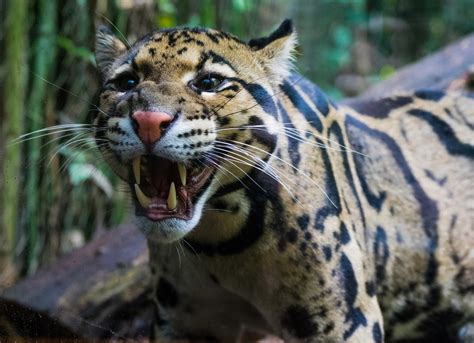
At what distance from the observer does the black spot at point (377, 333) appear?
3.87 metres

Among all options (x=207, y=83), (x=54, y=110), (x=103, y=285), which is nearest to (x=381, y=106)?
(x=207, y=83)

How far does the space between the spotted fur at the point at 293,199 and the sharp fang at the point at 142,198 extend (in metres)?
0.08

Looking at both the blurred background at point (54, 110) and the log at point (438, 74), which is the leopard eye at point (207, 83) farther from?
the log at point (438, 74)

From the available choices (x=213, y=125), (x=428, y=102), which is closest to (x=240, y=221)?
(x=213, y=125)

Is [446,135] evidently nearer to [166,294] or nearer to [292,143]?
[292,143]

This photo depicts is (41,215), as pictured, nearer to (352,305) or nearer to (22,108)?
(22,108)

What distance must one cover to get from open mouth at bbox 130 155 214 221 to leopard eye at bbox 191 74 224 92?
331mm

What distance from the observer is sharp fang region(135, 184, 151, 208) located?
3244 millimetres

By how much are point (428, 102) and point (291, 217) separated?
5.67 feet

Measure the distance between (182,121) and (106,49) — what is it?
96cm

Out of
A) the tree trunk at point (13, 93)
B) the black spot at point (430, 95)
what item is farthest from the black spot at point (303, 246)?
the tree trunk at point (13, 93)

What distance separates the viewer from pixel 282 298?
3.78 meters

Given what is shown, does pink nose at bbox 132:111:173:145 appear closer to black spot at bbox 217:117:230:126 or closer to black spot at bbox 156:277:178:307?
black spot at bbox 217:117:230:126

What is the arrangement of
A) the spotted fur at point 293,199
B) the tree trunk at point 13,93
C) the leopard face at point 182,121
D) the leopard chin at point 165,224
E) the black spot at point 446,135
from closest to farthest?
the leopard face at point 182,121 < the leopard chin at point 165,224 < the spotted fur at point 293,199 < the black spot at point 446,135 < the tree trunk at point 13,93
